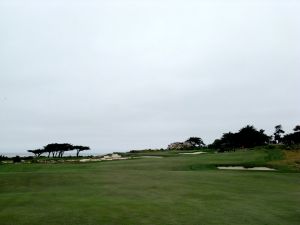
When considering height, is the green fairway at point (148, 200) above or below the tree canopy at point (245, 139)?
below

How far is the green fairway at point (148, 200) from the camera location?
15.2m

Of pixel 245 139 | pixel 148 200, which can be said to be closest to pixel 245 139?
pixel 245 139

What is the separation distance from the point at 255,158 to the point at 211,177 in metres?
20.2

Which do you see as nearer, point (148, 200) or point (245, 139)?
point (148, 200)

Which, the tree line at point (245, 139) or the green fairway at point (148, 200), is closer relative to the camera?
the green fairway at point (148, 200)

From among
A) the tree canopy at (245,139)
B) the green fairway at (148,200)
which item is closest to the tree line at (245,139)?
the tree canopy at (245,139)

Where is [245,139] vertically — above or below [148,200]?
above

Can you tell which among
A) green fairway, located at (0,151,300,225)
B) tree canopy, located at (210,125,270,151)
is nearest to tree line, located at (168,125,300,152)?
tree canopy, located at (210,125,270,151)

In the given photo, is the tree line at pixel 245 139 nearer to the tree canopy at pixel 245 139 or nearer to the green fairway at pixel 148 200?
the tree canopy at pixel 245 139

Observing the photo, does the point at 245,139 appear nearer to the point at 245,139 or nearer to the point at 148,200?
the point at 245,139

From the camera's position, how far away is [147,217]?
1529 cm

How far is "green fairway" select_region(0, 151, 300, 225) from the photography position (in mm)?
15242

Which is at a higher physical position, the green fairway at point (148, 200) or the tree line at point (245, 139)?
the tree line at point (245, 139)

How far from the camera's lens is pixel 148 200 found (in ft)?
63.7
